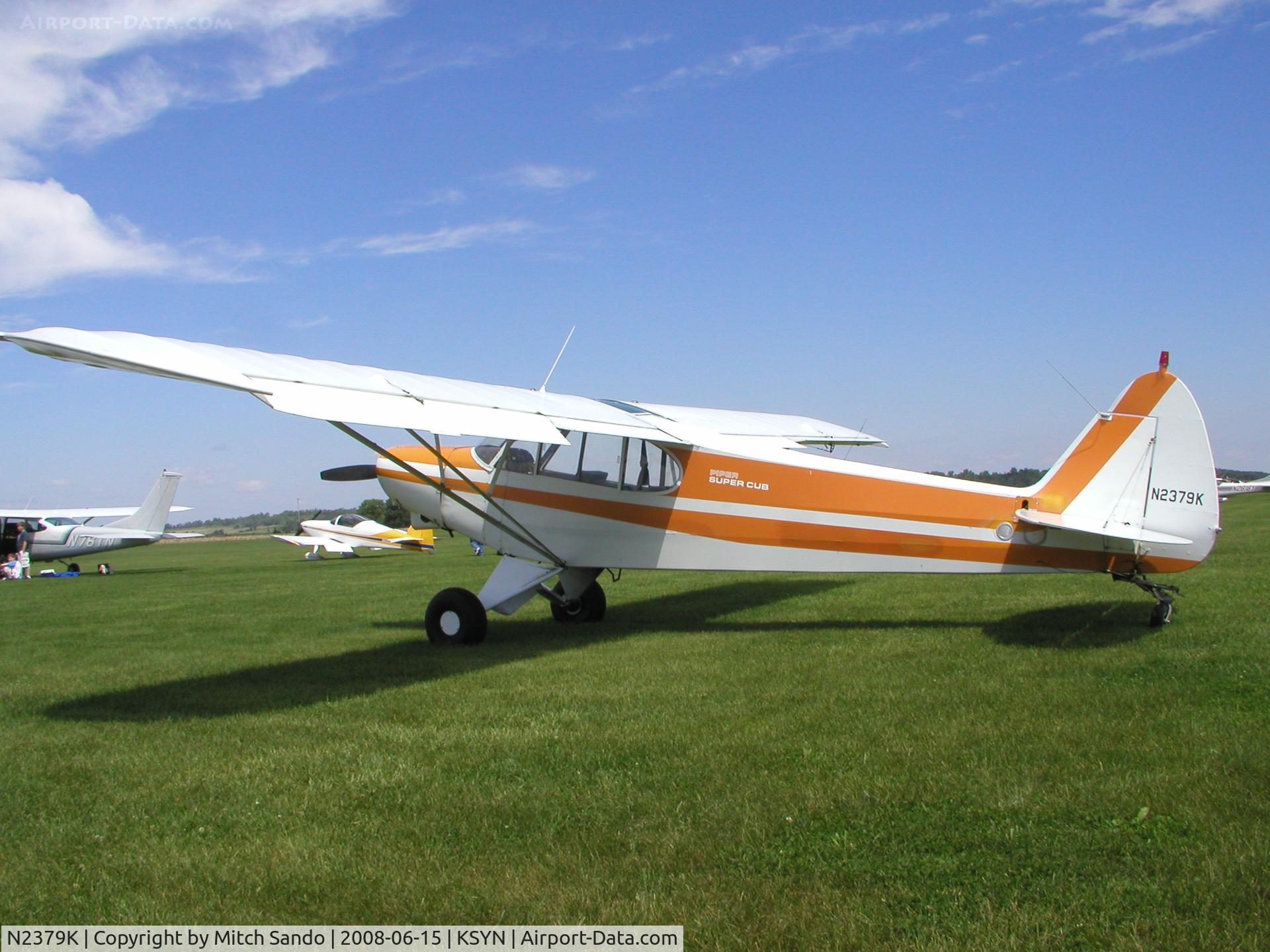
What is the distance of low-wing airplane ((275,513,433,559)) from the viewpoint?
31250 mm

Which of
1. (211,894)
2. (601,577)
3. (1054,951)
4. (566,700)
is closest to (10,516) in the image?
(601,577)

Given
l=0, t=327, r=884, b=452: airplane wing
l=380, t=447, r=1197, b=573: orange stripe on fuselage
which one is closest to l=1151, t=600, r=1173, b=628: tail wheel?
l=380, t=447, r=1197, b=573: orange stripe on fuselage

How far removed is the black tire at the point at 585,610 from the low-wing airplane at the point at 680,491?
2 centimetres

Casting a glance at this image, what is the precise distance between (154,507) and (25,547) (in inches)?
153

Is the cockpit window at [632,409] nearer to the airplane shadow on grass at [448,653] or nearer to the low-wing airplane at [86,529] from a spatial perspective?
the airplane shadow on grass at [448,653]

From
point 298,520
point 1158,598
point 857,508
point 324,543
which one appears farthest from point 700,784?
point 298,520

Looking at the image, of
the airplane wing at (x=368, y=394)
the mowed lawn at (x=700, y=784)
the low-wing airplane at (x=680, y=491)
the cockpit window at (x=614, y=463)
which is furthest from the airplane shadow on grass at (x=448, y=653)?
the airplane wing at (x=368, y=394)

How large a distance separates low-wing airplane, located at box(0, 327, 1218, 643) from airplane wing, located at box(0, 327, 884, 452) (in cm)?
2

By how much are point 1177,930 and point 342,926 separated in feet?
8.79

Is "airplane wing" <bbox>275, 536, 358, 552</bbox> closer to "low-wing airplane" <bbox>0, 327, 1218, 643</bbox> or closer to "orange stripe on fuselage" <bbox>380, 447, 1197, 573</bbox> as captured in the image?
"low-wing airplane" <bbox>0, 327, 1218, 643</bbox>

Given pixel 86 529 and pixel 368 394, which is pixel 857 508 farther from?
pixel 86 529

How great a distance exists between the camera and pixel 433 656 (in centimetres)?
877

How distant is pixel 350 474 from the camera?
36.4ft

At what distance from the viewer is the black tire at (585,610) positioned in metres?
10.8
